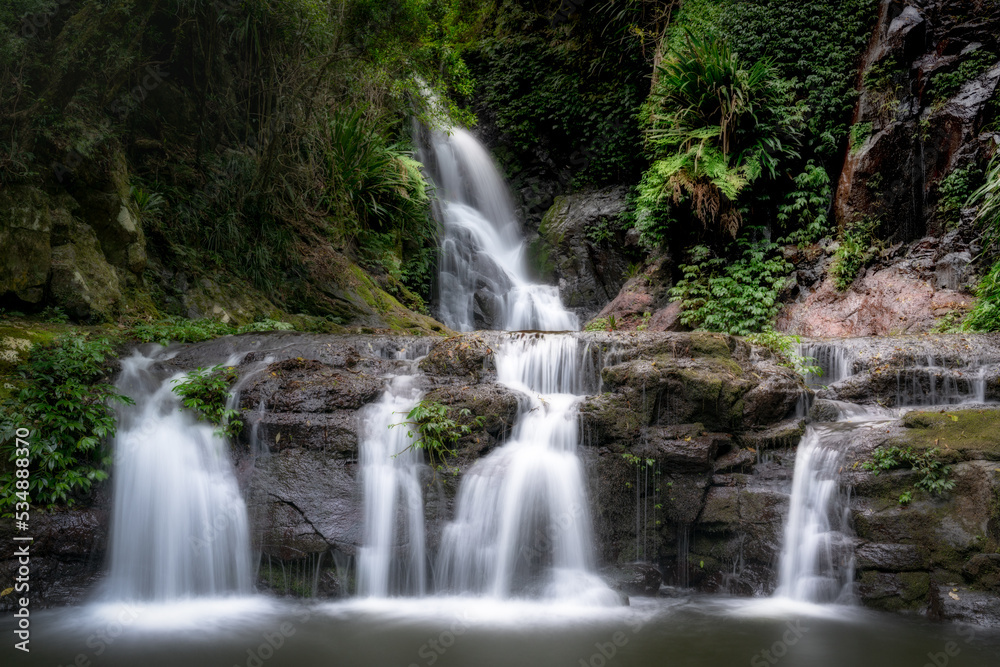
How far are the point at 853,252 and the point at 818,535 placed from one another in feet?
22.6

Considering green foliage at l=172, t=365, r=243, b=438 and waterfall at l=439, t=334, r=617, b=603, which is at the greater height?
green foliage at l=172, t=365, r=243, b=438

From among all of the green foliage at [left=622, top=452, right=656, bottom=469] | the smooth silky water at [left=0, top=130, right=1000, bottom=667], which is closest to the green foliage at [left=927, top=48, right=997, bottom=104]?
the smooth silky water at [left=0, top=130, right=1000, bottom=667]

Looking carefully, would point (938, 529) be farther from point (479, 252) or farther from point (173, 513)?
point (479, 252)

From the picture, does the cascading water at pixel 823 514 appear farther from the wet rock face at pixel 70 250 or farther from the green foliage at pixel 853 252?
the wet rock face at pixel 70 250

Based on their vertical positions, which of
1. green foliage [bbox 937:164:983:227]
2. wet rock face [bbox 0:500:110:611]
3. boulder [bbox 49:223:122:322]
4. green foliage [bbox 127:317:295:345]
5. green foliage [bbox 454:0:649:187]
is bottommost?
wet rock face [bbox 0:500:110:611]

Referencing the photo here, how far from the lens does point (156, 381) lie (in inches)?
228

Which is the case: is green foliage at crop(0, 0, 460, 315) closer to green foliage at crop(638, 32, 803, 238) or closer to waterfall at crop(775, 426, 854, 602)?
green foliage at crop(638, 32, 803, 238)

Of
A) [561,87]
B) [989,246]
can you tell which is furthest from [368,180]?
[989,246]

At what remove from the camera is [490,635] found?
13.6 feet

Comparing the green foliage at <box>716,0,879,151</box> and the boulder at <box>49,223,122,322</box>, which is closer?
the boulder at <box>49,223,122,322</box>

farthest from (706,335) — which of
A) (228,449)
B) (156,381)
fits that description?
(156,381)

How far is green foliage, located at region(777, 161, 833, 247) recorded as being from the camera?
412 inches

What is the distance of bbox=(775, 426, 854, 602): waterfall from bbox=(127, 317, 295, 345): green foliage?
622 centimetres

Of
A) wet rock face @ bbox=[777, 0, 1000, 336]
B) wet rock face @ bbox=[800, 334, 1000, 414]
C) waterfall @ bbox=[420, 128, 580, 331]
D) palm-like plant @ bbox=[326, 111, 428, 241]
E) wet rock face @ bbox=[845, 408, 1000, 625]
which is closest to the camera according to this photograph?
wet rock face @ bbox=[845, 408, 1000, 625]
